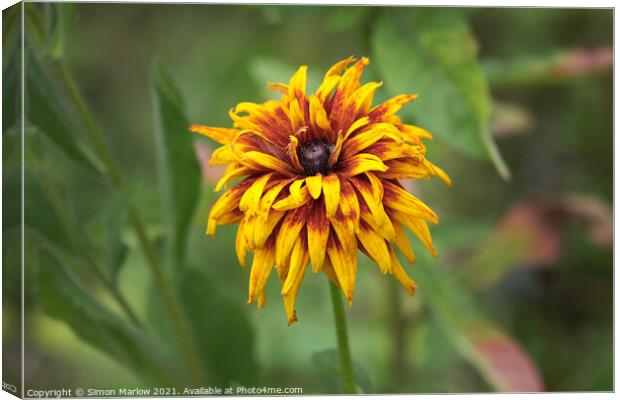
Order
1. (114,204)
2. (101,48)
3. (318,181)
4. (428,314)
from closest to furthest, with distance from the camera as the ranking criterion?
(318,181) → (114,204) → (101,48) → (428,314)

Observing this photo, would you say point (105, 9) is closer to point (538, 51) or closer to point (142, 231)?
point (142, 231)

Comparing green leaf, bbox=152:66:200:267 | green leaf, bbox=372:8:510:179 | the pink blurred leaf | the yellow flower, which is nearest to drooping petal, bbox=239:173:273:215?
the yellow flower

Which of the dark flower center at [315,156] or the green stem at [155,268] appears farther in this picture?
the green stem at [155,268]

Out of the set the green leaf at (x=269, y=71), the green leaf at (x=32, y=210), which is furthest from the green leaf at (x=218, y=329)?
the green leaf at (x=269, y=71)

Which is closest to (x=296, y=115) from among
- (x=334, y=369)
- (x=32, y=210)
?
(x=334, y=369)

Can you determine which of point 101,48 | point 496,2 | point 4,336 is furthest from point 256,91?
point 4,336

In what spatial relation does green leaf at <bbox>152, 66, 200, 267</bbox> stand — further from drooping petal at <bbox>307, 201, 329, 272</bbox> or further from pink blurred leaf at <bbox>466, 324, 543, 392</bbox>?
pink blurred leaf at <bbox>466, 324, 543, 392</bbox>

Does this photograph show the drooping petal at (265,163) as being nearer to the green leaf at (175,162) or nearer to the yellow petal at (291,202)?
the yellow petal at (291,202)
